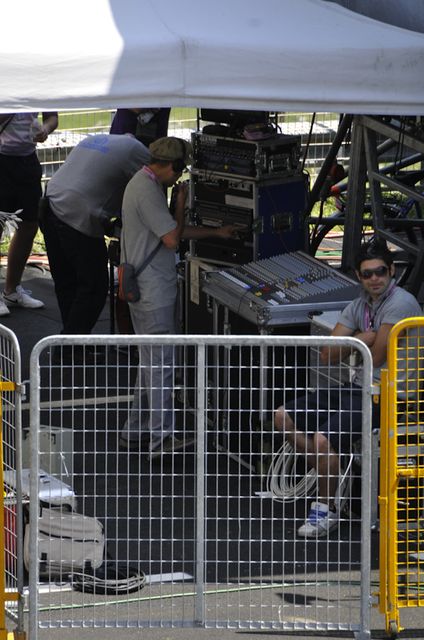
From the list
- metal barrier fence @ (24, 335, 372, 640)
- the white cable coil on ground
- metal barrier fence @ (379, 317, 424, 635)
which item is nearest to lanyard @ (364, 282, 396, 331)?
metal barrier fence @ (24, 335, 372, 640)

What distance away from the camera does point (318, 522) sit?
6.27 meters

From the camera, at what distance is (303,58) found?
6.77 m

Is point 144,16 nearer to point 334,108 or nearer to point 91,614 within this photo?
point 334,108

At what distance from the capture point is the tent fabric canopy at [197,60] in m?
6.55

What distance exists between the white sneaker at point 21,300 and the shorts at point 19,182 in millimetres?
795

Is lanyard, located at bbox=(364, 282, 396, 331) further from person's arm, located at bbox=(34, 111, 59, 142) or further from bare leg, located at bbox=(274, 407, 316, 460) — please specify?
person's arm, located at bbox=(34, 111, 59, 142)

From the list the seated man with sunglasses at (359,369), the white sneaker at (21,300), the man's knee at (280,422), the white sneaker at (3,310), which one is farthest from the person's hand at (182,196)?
the white sneaker at (21,300)

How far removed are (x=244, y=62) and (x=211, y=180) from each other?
1.95 meters

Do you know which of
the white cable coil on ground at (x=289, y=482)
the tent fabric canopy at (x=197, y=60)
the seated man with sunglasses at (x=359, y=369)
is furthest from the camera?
the tent fabric canopy at (x=197, y=60)

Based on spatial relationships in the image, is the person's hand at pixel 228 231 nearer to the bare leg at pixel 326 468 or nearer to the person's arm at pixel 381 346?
the person's arm at pixel 381 346

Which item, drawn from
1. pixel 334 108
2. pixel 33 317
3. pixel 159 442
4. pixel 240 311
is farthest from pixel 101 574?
pixel 33 317

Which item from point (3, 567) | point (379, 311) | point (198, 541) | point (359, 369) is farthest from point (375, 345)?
point (3, 567)

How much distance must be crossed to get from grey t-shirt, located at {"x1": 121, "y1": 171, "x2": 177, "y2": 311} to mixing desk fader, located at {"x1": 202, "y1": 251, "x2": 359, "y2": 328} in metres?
0.37

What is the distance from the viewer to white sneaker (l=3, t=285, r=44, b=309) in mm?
11023
